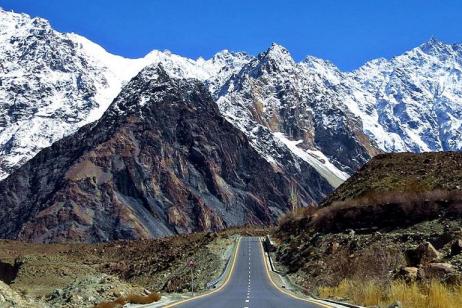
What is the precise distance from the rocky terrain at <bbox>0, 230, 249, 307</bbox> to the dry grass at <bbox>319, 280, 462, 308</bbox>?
1878cm

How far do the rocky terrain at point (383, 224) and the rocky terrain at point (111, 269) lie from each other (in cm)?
1103

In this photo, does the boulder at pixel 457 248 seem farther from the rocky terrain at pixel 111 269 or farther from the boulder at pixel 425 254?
the rocky terrain at pixel 111 269

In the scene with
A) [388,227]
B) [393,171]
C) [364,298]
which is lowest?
[364,298]

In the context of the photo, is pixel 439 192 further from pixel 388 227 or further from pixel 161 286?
pixel 161 286

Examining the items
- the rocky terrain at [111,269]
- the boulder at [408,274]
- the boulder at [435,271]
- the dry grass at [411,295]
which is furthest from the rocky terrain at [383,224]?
the rocky terrain at [111,269]

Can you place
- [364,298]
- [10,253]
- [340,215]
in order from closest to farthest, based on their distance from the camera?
[364,298] → [340,215] → [10,253]

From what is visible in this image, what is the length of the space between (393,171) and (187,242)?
44.5 m

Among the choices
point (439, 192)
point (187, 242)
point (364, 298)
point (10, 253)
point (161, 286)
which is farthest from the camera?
point (10, 253)

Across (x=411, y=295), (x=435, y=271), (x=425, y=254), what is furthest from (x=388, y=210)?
(x=411, y=295)

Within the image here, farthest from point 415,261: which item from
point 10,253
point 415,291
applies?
point 10,253

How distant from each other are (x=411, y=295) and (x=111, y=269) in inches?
3259

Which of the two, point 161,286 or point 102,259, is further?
point 102,259

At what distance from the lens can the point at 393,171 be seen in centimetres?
8294

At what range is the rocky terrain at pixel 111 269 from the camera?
150ft
